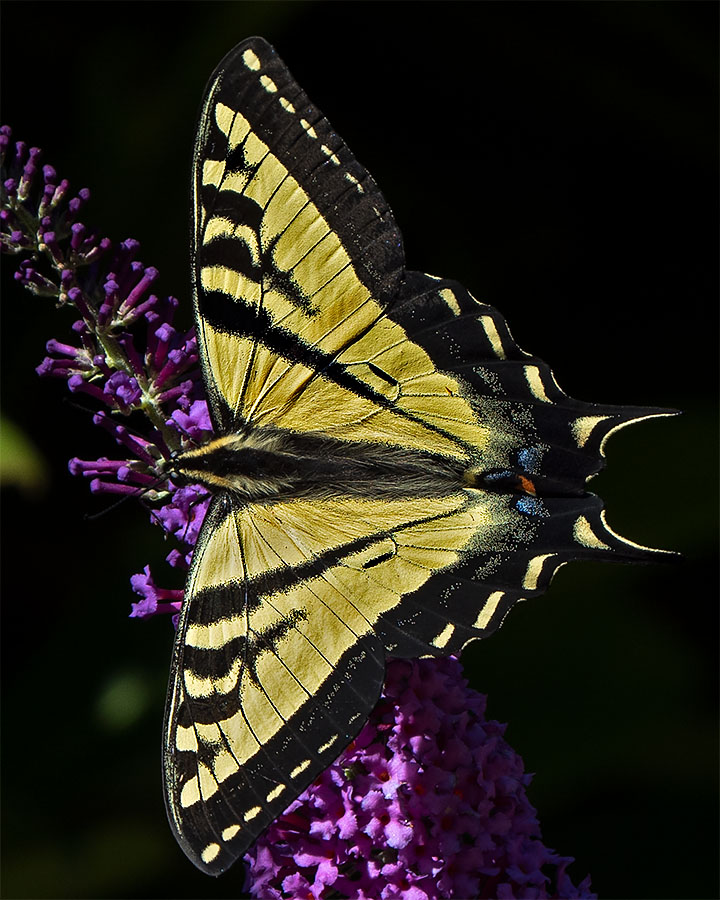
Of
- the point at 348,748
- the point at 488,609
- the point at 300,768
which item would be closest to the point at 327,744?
the point at 300,768

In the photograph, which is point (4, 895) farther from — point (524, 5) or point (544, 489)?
point (524, 5)

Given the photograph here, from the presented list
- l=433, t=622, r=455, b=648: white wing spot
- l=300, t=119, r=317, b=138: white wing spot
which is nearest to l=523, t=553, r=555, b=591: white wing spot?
l=433, t=622, r=455, b=648: white wing spot

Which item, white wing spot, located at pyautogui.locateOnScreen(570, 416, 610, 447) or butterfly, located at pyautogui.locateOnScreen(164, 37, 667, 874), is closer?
butterfly, located at pyautogui.locateOnScreen(164, 37, 667, 874)

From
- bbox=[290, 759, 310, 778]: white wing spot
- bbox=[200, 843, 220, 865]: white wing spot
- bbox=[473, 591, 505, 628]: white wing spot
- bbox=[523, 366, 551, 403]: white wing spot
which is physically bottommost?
bbox=[473, 591, 505, 628]: white wing spot

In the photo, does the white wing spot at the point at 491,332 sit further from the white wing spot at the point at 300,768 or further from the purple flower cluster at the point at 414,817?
the white wing spot at the point at 300,768

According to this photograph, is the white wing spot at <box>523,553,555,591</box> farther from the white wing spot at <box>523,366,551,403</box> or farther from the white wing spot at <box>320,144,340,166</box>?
the white wing spot at <box>320,144,340,166</box>

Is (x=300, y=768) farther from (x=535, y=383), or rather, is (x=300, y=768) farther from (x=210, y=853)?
(x=535, y=383)
